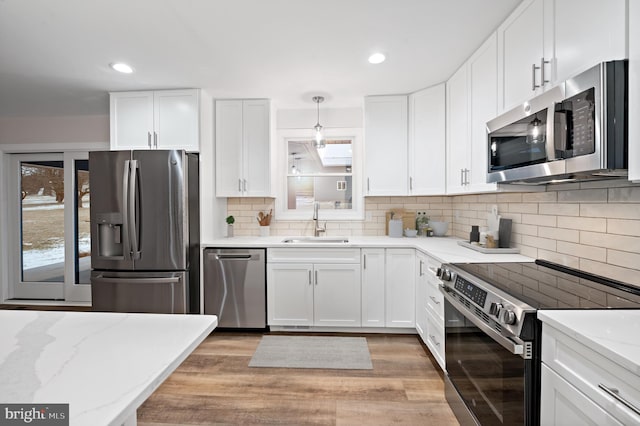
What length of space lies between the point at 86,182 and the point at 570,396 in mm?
4910

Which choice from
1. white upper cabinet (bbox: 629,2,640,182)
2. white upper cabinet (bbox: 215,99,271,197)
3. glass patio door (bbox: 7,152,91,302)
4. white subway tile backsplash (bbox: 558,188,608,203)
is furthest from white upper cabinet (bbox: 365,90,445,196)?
glass patio door (bbox: 7,152,91,302)

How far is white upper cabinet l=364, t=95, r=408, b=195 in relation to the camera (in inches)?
132

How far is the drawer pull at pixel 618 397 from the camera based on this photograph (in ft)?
2.68

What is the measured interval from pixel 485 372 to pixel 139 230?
2805 millimetres

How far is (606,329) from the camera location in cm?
101

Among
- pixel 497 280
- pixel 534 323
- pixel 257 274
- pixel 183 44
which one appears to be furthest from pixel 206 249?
pixel 534 323

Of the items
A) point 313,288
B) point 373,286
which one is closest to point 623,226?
point 373,286

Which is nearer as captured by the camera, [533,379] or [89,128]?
[533,379]

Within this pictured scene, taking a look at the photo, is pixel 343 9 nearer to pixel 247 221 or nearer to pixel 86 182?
pixel 247 221

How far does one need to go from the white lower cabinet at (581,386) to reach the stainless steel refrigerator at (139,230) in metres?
2.70

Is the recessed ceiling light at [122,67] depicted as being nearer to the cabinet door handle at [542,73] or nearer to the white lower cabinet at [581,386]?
the cabinet door handle at [542,73]

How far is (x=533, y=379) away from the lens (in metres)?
1.19

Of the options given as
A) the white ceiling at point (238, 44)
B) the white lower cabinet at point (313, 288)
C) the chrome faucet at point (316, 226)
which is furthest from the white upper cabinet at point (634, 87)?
the chrome faucet at point (316, 226)

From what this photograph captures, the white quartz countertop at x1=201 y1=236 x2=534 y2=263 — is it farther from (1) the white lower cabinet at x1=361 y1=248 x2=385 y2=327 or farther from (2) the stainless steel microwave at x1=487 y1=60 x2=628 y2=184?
(2) the stainless steel microwave at x1=487 y1=60 x2=628 y2=184
